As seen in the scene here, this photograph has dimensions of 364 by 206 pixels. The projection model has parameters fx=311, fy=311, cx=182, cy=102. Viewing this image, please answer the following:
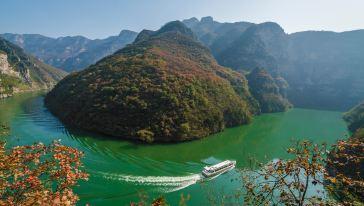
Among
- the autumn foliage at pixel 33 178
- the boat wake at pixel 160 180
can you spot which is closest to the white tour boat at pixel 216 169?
the boat wake at pixel 160 180

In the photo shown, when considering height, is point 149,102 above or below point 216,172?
above

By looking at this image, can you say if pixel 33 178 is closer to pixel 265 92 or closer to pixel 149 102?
pixel 149 102

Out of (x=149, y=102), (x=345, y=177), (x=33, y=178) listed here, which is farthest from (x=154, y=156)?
(x=345, y=177)

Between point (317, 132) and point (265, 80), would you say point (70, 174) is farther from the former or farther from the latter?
point (265, 80)

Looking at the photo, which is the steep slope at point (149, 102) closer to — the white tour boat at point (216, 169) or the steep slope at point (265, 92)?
the white tour boat at point (216, 169)

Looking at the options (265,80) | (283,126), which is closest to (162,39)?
(265,80)

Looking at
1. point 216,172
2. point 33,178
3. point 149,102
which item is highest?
point 33,178
